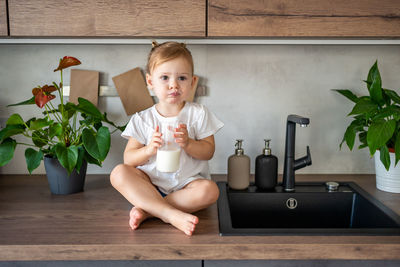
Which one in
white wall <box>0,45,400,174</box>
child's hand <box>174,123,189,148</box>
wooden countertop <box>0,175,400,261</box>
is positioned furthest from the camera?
white wall <box>0,45,400,174</box>

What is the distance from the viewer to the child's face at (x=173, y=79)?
1.13m

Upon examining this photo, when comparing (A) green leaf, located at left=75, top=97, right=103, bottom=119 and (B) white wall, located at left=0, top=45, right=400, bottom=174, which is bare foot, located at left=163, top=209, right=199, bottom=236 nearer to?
(A) green leaf, located at left=75, top=97, right=103, bottom=119

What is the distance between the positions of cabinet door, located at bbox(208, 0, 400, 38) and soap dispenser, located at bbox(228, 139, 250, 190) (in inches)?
16.4

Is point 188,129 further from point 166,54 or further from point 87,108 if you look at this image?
point 87,108

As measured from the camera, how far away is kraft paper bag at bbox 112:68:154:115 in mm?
1501

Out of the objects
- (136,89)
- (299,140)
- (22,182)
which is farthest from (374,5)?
(22,182)

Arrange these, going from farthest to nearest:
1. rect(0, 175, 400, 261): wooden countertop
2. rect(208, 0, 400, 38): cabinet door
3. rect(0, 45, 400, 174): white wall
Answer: rect(0, 45, 400, 174): white wall → rect(208, 0, 400, 38): cabinet door → rect(0, 175, 400, 261): wooden countertop

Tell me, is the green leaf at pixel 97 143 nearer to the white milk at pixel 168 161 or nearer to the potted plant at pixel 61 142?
the potted plant at pixel 61 142

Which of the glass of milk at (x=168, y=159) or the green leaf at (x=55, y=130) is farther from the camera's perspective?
the green leaf at (x=55, y=130)

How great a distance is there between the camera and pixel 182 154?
3.98ft

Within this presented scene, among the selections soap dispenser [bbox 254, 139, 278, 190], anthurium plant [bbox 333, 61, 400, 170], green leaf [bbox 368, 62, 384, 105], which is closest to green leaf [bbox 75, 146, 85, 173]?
soap dispenser [bbox 254, 139, 278, 190]

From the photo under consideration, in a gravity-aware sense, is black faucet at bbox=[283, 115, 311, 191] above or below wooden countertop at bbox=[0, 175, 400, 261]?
above

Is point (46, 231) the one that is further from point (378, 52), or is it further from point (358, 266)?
point (378, 52)

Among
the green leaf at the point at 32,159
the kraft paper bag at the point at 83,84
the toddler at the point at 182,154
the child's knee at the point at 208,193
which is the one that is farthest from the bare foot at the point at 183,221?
the kraft paper bag at the point at 83,84
